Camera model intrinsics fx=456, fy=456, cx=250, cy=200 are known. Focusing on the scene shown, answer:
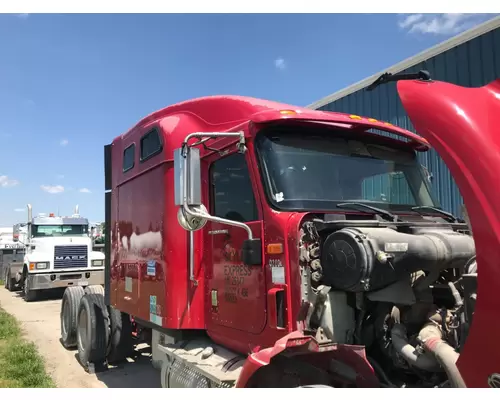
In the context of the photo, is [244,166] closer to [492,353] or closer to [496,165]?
[496,165]

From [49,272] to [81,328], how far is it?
950 centimetres

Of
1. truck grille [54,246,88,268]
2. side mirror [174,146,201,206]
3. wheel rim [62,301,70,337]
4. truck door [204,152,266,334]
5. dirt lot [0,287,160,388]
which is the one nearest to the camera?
side mirror [174,146,201,206]

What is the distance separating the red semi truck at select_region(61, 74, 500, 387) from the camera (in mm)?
2084

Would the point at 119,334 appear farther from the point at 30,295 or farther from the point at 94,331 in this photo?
Answer: the point at 30,295

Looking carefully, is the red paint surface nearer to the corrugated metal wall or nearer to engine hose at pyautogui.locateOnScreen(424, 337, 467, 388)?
engine hose at pyautogui.locateOnScreen(424, 337, 467, 388)

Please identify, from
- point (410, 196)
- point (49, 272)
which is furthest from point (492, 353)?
point (49, 272)

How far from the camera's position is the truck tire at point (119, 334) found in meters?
6.12

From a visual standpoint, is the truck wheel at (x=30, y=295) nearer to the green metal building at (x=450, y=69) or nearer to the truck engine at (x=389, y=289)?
the green metal building at (x=450, y=69)

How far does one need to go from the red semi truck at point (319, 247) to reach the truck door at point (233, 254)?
0.05 feet

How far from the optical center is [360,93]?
10.2m

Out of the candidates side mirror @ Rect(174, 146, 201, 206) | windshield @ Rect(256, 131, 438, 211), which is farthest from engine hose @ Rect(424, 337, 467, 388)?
side mirror @ Rect(174, 146, 201, 206)

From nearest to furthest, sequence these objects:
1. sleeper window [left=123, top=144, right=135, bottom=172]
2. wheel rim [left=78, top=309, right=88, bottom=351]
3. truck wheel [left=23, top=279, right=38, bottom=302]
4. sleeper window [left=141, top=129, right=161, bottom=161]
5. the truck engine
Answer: the truck engine → sleeper window [left=141, top=129, right=161, bottom=161] → sleeper window [left=123, top=144, right=135, bottom=172] → wheel rim [left=78, top=309, right=88, bottom=351] → truck wheel [left=23, top=279, right=38, bottom=302]

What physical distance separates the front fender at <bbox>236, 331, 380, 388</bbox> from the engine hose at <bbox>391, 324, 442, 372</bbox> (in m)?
0.21

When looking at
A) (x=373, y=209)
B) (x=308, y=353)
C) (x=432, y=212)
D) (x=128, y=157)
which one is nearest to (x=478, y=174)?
(x=373, y=209)
